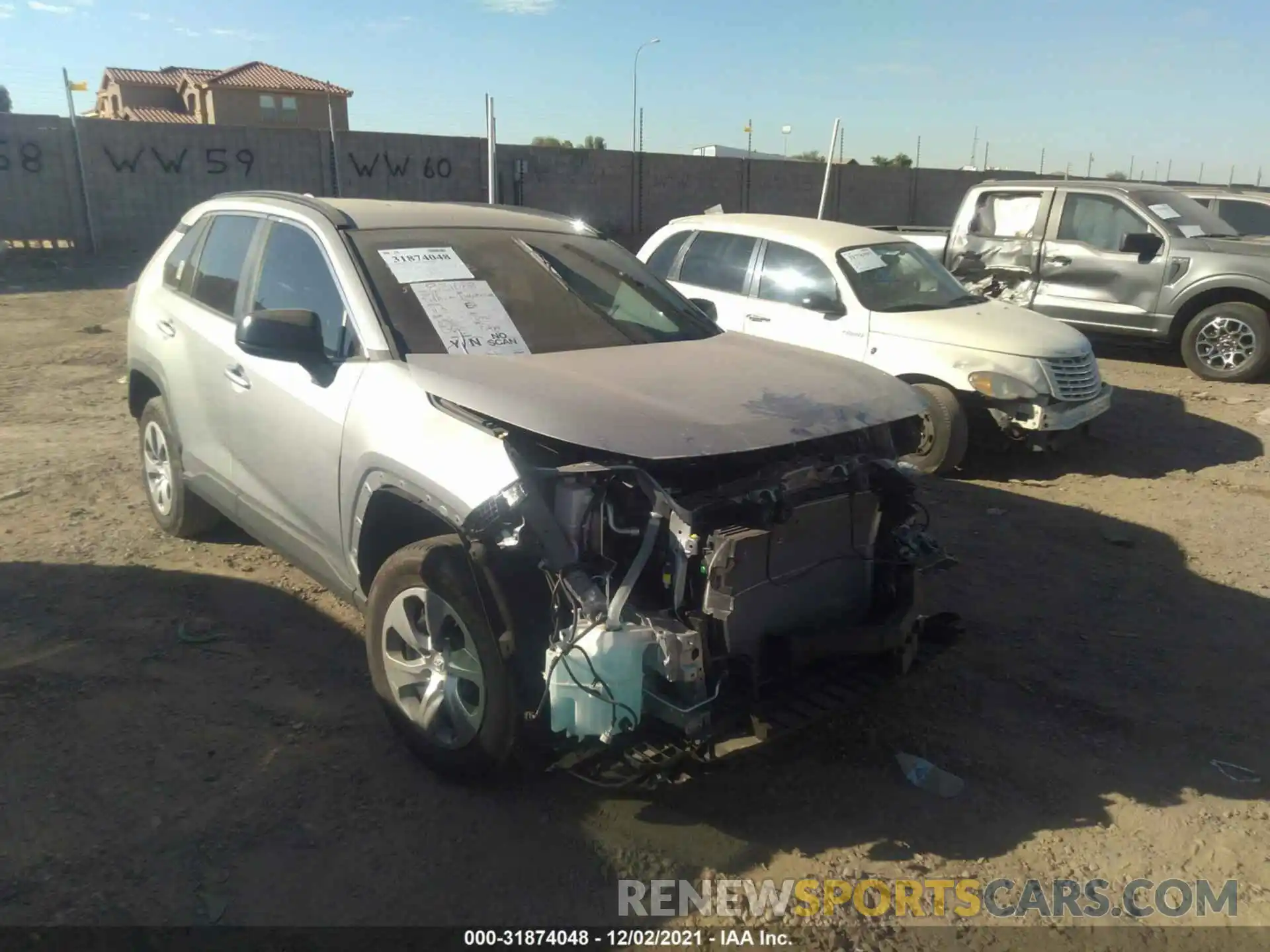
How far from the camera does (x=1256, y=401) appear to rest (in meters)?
9.23

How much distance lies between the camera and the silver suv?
281 centimetres

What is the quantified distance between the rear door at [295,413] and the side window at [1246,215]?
1117 cm

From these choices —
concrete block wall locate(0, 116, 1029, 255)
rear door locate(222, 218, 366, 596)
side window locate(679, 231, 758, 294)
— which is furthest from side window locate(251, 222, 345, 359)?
concrete block wall locate(0, 116, 1029, 255)

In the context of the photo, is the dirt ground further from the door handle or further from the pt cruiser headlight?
the pt cruiser headlight

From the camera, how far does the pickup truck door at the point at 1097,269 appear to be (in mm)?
10047

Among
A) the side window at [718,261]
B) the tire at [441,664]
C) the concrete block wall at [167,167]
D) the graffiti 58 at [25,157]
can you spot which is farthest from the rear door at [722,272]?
the graffiti 58 at [25,157]

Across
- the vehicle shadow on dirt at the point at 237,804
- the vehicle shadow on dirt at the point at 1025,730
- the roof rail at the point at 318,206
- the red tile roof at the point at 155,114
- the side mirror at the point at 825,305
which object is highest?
the red tile roof at the point at 155,114

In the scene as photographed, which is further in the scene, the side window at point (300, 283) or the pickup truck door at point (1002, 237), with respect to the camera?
the pickup truck door at point (1002, 237)

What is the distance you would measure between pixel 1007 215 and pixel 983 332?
4.61 meters

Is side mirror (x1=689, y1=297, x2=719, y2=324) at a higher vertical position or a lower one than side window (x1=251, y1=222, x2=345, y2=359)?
lower

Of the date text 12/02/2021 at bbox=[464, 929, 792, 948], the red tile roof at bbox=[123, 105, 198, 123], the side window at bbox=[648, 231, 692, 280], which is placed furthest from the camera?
the red tile roof at bbox=[123, 105, 198, 123]

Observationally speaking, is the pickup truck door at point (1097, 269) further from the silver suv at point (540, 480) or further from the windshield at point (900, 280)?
the silver suv at point (540, 480)

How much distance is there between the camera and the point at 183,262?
4.99 meters

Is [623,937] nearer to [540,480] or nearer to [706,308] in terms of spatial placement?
[540,480]
